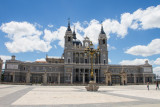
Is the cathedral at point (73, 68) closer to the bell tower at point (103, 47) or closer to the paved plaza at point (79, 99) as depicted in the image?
the bell tower at point (103, 47)

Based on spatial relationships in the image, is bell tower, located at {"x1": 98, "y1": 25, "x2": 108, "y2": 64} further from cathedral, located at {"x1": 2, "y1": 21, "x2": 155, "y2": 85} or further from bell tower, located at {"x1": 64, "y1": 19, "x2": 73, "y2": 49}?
bell tower, located at {"x1": 64, "y1": 19, "x2": 73, "y2": 49}

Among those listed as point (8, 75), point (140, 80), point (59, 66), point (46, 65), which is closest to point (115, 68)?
point (140, 80)

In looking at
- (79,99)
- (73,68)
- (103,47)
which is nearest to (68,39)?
(73,68)

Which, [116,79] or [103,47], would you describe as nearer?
[116,79]

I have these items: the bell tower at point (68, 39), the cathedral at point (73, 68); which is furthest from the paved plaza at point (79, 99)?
the bell tower at point (68, 39)

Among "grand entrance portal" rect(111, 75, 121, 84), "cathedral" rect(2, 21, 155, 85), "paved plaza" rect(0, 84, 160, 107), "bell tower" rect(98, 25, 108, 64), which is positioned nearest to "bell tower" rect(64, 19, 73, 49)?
"cathedral" rect(2, 21, 155, 85)

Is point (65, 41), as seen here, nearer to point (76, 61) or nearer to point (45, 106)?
point (76, 61)

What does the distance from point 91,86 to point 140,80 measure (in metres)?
64.1

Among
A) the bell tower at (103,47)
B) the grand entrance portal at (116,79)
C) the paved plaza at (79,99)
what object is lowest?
the grand entrance portal at (116,79)

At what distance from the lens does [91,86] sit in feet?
83.5

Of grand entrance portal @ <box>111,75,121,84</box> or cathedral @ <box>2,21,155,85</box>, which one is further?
grand entrance portal @ <box>111,75,121,84</box>

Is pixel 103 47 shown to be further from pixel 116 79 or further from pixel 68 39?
pixel 68 39

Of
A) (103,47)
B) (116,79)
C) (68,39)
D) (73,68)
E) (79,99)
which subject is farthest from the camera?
(103,47)

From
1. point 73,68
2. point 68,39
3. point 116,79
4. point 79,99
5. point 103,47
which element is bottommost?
point 116,79
